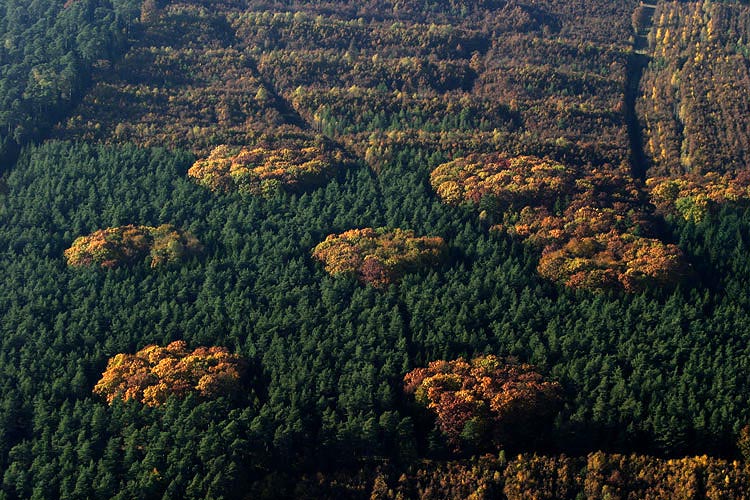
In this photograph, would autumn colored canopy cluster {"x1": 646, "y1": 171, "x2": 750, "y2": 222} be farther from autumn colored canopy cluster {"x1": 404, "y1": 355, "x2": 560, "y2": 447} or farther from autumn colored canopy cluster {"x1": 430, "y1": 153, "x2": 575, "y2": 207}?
autumn colored canopy cluster {"x1": 404, "y1": 355, "x2": 560, "y2": 447}

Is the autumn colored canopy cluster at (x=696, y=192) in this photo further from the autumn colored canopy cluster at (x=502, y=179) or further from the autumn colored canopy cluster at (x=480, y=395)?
the autumn colored canopy cluster at (x=480, y=395)

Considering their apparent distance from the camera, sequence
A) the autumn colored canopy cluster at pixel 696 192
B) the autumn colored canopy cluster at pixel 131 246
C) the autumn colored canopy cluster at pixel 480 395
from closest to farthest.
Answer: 1. the autumn colored canopy cluster at pixel 480 395
2. the autumn colored canopy cluster at pixel 131 246
3. the autumn colored canopy cluster at pixel 696 192

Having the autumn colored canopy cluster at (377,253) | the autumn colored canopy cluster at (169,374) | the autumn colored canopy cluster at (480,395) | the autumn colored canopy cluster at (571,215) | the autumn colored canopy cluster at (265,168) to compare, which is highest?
the autumn colored canopy cluster at (571,215)

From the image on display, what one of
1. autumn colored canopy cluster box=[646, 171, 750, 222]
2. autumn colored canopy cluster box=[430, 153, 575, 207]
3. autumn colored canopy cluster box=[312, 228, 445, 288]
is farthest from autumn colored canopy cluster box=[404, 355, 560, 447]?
autumn colored canopy cluster box=[646, 171, 750, 222]

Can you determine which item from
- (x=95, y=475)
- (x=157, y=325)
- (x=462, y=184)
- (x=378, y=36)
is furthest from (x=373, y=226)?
(x=378, y=36)

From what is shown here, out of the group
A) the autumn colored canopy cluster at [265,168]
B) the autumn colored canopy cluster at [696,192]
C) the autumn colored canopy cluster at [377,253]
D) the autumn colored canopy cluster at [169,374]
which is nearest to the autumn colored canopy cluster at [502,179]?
the autumn colored canopy cluster at [696,192]

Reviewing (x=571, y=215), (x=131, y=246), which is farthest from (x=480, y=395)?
(x=131, y=246)

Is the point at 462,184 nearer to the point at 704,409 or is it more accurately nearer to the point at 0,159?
the point at 704,409
